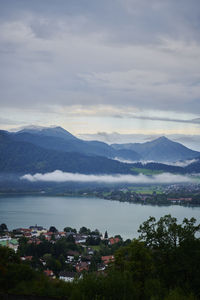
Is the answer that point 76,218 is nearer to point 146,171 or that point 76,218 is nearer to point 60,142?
point 146,171

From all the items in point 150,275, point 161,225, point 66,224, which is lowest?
point 66,224

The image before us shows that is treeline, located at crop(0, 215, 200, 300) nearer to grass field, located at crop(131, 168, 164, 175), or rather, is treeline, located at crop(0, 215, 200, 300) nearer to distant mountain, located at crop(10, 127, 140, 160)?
grass field, located at crop(131, 168, 164, 175)

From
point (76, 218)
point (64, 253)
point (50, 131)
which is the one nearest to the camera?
point (64, 253)

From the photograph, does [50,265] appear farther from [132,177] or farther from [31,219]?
[132,177]

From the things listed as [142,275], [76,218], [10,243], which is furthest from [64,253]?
[76,218]

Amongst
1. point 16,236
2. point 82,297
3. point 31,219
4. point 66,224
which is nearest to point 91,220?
point 66,224

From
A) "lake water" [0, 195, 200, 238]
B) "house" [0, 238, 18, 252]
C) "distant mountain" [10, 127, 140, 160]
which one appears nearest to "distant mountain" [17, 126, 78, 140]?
"distant mountain" [10, 127, 140, 160]

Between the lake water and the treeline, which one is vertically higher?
the treeline
